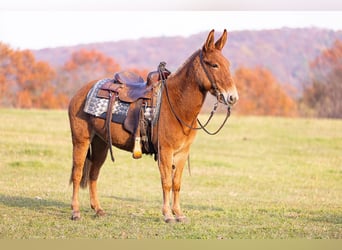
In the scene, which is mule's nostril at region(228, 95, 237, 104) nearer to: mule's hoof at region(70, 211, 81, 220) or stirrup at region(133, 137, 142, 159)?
stirrup at region(133, 137, 142, 159)

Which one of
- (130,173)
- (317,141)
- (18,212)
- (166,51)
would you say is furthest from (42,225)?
(166,51)

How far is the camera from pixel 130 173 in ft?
51.6

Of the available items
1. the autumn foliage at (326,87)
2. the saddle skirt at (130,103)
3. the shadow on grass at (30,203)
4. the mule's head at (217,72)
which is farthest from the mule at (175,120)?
the autumn foliage at (326,87)

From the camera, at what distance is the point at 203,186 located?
569 inches

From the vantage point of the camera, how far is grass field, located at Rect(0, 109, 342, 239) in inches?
314

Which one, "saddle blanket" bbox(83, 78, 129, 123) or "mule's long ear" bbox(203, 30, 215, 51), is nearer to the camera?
"mule's long ear" bbox(203, 30, 215, 51)

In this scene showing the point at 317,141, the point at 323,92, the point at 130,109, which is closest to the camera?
the point at 130,109

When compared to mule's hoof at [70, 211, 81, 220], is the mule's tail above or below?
above

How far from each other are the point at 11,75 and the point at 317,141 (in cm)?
1799

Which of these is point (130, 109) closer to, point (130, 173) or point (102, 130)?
point (102, 130)

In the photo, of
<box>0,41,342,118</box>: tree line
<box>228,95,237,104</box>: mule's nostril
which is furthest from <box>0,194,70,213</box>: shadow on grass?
<box>0,41,342,118</box>: tree line

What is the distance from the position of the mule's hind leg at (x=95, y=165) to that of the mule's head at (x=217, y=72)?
2.12 m

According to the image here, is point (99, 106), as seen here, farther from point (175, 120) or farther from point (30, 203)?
point (30, 203)

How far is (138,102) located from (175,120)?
0.63 m
